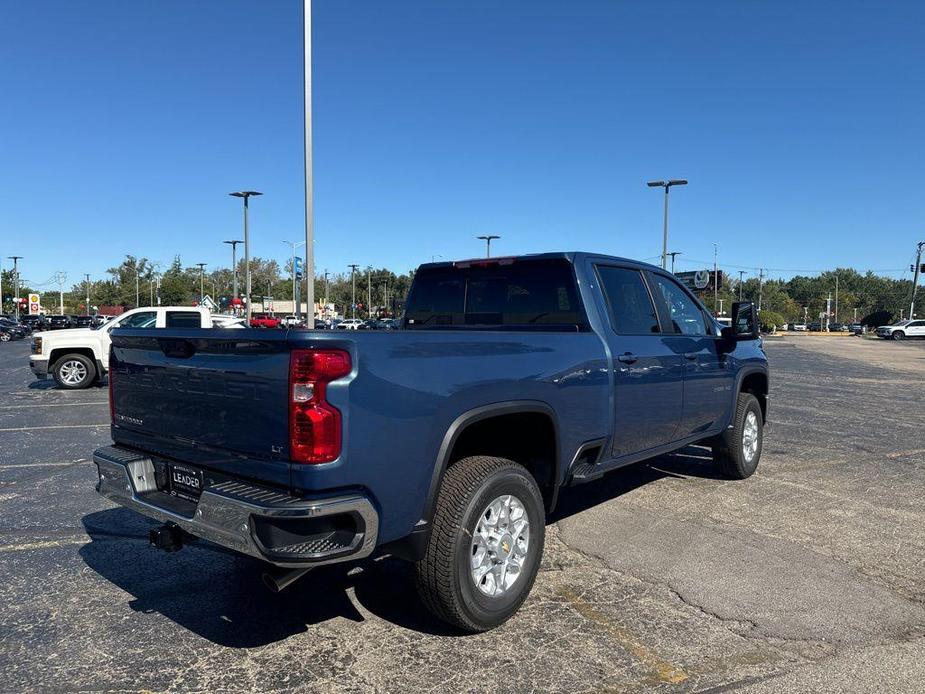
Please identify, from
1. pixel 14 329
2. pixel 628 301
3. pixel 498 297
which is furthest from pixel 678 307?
pixel 14 329

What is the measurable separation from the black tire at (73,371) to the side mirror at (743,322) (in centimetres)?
1309

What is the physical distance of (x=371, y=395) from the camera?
2.83m

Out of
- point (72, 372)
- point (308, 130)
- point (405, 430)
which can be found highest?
point (308, 130)

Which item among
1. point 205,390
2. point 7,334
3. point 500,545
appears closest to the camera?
point 205,390

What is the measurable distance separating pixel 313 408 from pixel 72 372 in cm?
1364

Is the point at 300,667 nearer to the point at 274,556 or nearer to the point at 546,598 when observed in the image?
the point at 274,556

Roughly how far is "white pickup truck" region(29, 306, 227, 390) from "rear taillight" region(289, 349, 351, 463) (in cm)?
1207

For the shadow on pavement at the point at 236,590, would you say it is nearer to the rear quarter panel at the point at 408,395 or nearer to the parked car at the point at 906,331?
the rear quarter panel at the point at 408,395

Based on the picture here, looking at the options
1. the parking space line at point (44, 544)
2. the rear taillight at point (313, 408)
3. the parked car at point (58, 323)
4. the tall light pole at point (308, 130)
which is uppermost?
the tall light pole at point (308, 130)

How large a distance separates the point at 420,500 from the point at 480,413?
52 centimetres

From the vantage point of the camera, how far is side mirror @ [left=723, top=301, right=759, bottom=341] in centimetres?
569

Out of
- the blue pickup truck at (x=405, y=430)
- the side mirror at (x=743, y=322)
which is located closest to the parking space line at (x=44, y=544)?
the blue pickup truck at (x=405, y=430)

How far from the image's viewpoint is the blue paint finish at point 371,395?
280 cm

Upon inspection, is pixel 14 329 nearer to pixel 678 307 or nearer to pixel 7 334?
pixel 7 334
